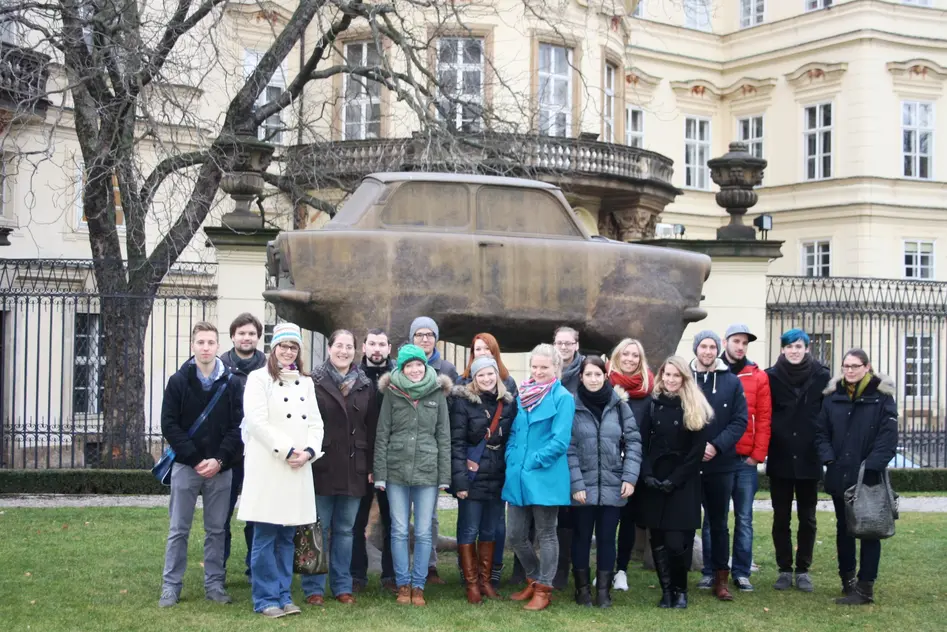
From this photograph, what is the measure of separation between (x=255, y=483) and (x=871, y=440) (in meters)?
4.28

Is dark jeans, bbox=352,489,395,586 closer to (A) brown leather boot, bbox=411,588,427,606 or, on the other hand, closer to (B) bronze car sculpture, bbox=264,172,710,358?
(A) brown leather boot, bbox=411,588,427,606

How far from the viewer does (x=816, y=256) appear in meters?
34.8

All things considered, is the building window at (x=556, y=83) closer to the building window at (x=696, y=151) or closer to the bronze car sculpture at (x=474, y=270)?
the building window at (x=696, y=151)

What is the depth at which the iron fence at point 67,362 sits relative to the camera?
52.1ft

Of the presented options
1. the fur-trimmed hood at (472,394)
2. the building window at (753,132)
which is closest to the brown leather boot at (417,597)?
the fur-trimmed hood at (472,394)

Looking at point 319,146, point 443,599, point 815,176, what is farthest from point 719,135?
point 443,599

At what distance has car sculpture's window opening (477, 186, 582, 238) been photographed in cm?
981

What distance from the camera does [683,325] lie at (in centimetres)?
1038

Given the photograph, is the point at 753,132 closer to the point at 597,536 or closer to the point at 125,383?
the point at 125,383

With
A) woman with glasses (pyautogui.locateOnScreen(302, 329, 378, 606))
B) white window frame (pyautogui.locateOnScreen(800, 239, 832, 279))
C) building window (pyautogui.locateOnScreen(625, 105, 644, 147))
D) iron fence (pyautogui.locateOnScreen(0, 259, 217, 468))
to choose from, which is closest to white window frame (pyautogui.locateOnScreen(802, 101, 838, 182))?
white window frame (pyautogui.locateOnScreen(800, 239, 832, 279))

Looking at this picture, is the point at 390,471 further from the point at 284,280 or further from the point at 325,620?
the point at 284,280

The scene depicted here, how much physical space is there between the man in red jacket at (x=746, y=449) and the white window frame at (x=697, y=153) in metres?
28.3

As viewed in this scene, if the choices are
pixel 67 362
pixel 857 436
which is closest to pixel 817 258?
pixel 67 362

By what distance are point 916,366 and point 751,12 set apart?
13.7 meters
